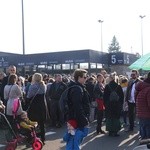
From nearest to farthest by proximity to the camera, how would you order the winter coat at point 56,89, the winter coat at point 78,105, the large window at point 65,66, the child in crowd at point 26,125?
1. the winter coat at point 78,105
2. the child in crowd at point 26,125
3. the winter coat at point 56,89
4. the large window at point 65,66

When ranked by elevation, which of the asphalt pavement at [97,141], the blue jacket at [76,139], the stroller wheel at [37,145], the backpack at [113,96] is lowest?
the asphalt pavement at [97,141]

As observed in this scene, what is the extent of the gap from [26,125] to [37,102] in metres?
1.07

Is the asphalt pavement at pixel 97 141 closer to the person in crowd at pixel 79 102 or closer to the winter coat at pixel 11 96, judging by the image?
the winter coat at pixel 11 96

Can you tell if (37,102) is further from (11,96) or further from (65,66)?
(65,66)

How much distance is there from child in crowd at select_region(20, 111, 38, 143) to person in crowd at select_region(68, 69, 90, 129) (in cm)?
182

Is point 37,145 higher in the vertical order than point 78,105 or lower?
lower

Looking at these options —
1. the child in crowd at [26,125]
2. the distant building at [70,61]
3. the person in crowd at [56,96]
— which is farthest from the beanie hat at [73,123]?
the distant building at [70,61]

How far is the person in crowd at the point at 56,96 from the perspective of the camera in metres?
12.7

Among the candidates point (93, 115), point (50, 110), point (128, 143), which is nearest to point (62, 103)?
point (128, 143)

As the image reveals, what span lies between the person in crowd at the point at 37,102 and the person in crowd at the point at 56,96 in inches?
128

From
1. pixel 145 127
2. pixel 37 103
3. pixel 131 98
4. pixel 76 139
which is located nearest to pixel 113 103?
pixel 131 98

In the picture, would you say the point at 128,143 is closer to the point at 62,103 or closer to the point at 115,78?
the point at 115,78

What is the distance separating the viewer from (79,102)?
22.2 ft

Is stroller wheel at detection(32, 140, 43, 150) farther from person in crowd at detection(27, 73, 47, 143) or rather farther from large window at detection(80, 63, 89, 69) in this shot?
large window at detection(80, 63, 89, 69)
